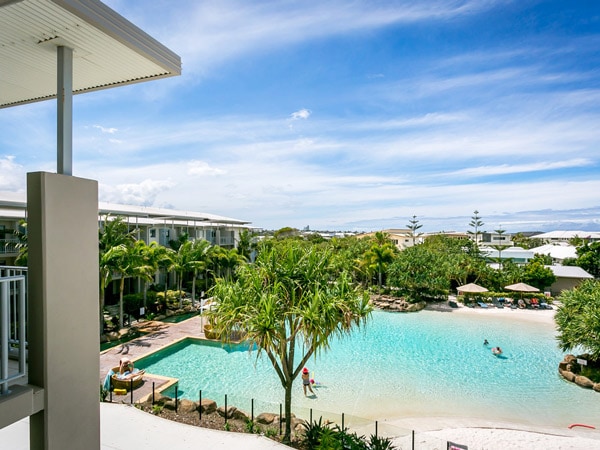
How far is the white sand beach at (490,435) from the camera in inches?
382

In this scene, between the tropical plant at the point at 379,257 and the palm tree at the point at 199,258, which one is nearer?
the palm tree at the point at 199,258

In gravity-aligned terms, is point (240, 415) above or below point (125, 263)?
below

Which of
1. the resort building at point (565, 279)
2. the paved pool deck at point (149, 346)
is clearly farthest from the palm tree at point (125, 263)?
the resort building at point (565, 279)

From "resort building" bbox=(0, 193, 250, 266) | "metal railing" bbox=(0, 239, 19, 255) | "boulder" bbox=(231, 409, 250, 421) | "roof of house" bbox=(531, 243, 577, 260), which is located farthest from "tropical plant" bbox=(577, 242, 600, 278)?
"metal railing" bbox=(0, 239, 19, 255)

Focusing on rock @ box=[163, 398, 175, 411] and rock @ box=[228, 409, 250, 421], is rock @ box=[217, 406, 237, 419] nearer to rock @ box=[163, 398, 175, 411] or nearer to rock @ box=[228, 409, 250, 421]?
rock @ box=[228, 409, 250, 421]

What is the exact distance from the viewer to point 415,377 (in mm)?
15078

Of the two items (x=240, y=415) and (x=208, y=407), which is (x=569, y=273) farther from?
(x=208, y=407)

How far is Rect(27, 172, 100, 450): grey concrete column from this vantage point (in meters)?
3.26

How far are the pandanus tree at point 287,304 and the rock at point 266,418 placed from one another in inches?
43.2

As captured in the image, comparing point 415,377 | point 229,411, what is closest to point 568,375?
point 415,377

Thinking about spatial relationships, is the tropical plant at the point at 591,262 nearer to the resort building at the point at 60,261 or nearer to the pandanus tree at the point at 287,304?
the pandanus tree at the point at 287,304

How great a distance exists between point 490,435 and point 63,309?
1218 cm

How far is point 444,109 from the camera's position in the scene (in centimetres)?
2067

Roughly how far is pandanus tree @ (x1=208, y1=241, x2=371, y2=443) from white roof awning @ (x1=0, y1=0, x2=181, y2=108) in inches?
211
